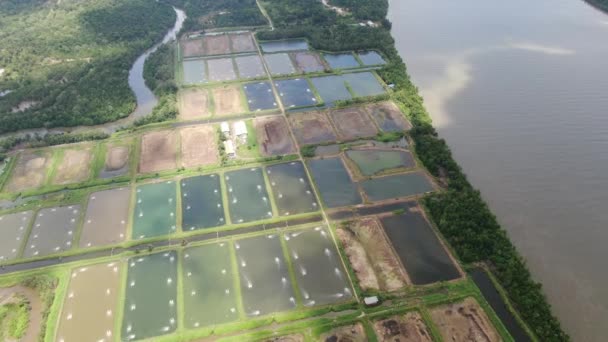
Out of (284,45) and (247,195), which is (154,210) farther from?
(284,45)

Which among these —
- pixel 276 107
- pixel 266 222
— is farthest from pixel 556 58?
pixel 266 222

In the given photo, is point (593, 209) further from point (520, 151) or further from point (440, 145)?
point (440, 145)

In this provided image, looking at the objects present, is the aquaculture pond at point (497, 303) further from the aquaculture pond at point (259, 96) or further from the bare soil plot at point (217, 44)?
the bare soil plot at point (217, 44)

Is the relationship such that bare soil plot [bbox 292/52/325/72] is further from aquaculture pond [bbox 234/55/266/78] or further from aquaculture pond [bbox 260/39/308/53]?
aquaculture pond [bbox 234/55/266/78]

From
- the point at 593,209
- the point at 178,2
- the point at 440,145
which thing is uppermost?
the point at 178,2

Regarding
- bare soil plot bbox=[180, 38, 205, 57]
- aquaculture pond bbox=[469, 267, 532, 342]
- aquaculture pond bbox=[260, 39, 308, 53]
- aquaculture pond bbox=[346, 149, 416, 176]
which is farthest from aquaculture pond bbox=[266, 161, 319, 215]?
bare soil plot bbox=[180, 38, 205, 57]

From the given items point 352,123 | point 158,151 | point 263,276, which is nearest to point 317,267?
point 263,276
